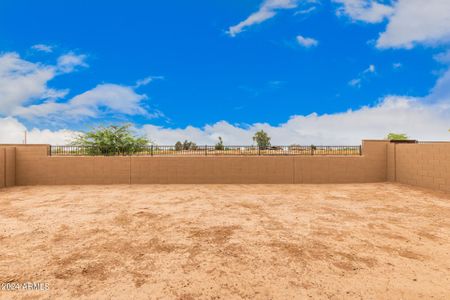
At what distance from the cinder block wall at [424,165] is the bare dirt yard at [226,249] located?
230cm

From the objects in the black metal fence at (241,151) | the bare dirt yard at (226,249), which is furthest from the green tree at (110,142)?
the bare dirt yard at (226,249)

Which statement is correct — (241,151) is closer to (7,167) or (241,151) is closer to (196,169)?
(196,169)

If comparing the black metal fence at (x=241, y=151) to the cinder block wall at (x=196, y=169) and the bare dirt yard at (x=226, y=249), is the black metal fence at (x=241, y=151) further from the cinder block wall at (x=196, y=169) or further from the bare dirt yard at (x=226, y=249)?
the bare dirt yard at (x=226, y=249)

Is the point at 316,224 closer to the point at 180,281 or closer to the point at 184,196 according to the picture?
the point at 180,281

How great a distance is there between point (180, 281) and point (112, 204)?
4.34m

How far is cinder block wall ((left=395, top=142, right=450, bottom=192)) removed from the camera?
7832mm

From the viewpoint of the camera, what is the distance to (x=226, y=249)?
3365 mm

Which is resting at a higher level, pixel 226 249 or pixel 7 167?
pixel 7 167

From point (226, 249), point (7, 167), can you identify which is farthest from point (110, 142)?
point (226, 249)

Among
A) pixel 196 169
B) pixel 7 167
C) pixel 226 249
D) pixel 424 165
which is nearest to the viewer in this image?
pixel 226 249

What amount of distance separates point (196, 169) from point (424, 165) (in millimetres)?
8349

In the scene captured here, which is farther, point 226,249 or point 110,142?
point 110,142

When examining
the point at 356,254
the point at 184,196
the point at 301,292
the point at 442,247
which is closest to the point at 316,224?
the point at 356,254

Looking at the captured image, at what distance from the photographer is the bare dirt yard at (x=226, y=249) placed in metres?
2.48
